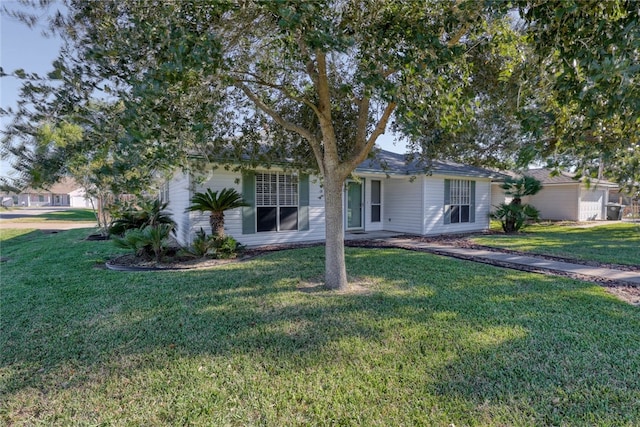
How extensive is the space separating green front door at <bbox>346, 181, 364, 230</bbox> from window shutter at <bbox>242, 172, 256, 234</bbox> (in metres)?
4.39

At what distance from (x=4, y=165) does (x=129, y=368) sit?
2.15 metres

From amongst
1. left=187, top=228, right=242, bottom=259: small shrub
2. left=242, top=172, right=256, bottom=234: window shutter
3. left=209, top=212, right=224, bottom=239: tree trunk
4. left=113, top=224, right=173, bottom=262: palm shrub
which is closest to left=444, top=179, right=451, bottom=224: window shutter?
left=242, top=172, right=256, bottom=234: window shutter

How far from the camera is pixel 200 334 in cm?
392

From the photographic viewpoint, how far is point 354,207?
544 inches

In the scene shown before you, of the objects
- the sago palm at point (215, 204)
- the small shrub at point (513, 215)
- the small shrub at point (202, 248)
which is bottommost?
the small shrub at point (202, 248)

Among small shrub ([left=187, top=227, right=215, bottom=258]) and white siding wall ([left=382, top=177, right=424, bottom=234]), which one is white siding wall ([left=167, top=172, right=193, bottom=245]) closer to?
small shrub ([left=187, top=227, right=215, bottom=258])

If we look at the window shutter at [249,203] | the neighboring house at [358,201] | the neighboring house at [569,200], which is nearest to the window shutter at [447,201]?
the neighboring house at [358,201]

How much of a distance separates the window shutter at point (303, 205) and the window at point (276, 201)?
0.43 ft

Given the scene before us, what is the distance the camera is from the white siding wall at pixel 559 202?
2089 cm

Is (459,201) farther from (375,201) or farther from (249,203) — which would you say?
(249,203)

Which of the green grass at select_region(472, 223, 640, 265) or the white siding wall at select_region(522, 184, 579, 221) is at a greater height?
the white siding wall at select_region(522, 184, 579, 221)

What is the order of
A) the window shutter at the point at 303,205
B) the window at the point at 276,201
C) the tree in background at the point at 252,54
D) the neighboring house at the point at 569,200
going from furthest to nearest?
1. the neighboring house at the point at 569,200
2. the window shutter at the point at 303,205
3. the window at the point at 276,201
4. the tree in background at the point at 252,54

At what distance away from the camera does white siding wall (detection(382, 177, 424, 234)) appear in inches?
532

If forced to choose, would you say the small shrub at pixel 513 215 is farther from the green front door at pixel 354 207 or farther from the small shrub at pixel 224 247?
the small shrub at pixel 224 247
